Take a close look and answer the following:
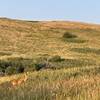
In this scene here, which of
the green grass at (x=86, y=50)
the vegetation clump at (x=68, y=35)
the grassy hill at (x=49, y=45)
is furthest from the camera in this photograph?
the vegetation clump at (x=68, y=35)

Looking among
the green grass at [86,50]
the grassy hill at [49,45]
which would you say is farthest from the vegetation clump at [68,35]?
the green grass at [86,50]

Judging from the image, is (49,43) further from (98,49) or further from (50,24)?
(50,24)

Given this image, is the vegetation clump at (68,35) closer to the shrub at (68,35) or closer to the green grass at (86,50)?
the shrub at (68,35)

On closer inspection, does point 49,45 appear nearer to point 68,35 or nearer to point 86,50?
point 86,50

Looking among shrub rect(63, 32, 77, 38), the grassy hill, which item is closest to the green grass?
the grassy hill

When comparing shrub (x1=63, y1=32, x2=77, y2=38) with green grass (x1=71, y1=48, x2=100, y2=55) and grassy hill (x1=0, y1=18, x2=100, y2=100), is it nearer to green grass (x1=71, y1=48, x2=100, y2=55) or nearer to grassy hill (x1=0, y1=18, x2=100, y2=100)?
grassy hill (x1=0, y1=18, x2=100, y2=100)

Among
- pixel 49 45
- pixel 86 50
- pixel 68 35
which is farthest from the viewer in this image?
pixel 68 35

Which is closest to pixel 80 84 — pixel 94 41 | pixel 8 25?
pixel 94 41

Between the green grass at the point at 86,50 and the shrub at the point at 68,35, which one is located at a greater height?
the green grass at the point at 86,50

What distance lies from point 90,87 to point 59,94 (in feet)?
2.32

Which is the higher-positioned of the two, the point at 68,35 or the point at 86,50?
the point at 86,50

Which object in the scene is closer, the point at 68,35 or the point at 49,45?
the point at 49,45

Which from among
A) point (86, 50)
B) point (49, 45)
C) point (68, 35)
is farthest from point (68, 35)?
point (86, 50)

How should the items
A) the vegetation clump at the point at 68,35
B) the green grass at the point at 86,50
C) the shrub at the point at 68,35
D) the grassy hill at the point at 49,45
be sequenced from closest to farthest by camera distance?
the grassy hill at the point at 49,45 < the green grass at the point at 86,50 < the vegetation clump at the point at 68,35 < the shrub at the point at 68,35
